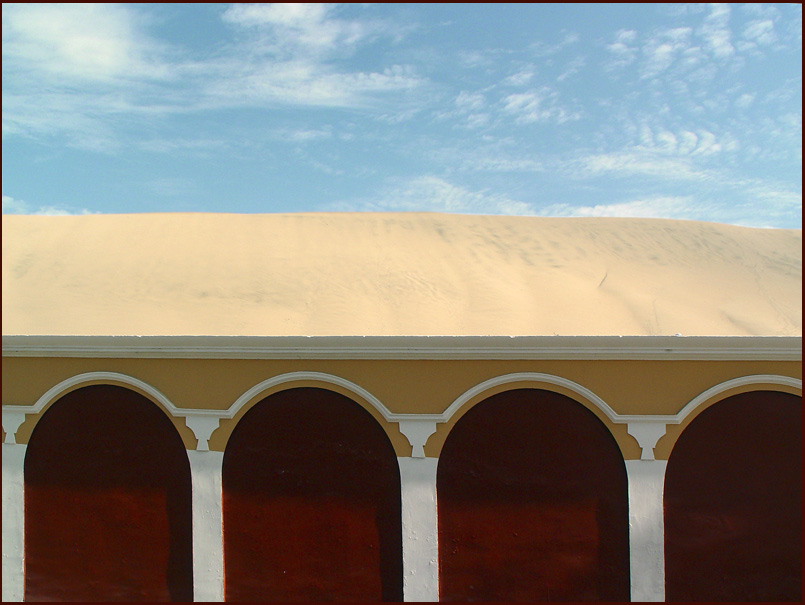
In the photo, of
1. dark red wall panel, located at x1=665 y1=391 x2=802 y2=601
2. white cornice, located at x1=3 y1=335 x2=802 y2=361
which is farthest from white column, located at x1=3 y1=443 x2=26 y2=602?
dark red wall panel, located at x1=665 y1=391 x2=802 y2=601

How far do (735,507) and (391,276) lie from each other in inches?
1029

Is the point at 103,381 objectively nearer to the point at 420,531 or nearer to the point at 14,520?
the point at 14,520

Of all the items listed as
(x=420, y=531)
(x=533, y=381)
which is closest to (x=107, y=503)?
(x=420, y=531)

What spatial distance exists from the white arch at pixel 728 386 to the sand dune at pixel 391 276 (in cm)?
1667

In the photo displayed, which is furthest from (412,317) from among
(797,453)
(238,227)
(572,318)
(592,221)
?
(592,221)

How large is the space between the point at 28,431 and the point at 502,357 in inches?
221

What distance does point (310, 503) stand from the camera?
615 centimetres

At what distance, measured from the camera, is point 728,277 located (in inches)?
1367

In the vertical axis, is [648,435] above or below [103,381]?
below

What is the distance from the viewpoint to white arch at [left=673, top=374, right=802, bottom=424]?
5637mm

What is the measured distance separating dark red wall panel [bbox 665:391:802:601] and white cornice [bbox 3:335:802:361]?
56 cm

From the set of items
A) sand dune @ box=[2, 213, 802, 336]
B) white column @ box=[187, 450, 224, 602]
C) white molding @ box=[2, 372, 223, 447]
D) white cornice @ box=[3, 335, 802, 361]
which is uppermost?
sand dune @ box=[2, 213, 802, 336]

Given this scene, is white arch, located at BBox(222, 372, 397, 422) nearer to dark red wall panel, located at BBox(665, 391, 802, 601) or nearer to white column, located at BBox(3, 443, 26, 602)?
white column, located at BBox(3, 443, 26, 602)

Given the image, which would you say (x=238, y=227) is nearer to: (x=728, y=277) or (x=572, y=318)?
(x=572, y=318)
